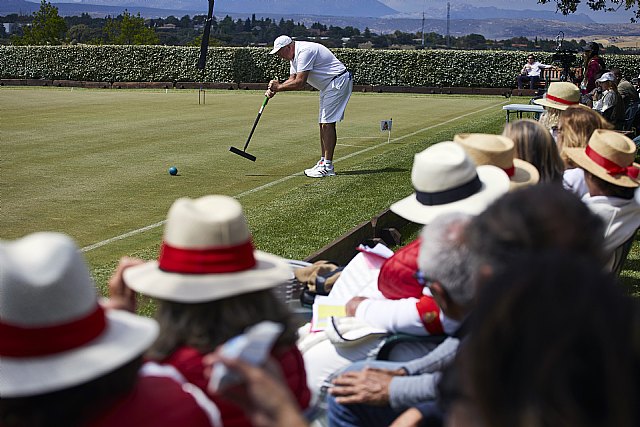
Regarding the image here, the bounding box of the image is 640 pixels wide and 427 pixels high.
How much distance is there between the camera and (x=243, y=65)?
41781 mm

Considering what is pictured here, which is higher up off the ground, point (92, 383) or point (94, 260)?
point (92, 383)

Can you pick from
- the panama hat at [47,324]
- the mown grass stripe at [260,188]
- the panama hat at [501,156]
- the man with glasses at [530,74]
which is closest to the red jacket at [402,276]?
the panama hat at [501,156]

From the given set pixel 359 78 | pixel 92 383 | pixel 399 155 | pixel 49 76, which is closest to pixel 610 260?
pixel 92 383

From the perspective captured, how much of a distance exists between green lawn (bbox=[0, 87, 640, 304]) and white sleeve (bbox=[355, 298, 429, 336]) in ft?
10.3

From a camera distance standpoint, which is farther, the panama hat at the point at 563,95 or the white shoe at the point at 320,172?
the white shoe at the point at 320,172

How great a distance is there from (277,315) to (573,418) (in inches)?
52.5

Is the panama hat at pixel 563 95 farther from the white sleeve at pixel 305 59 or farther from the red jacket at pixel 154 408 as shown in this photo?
the red jacket at pixel 154 408

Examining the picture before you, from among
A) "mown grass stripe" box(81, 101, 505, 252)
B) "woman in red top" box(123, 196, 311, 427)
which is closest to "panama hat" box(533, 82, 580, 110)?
"mown grass stripe" box(81, 101, 505, 252)

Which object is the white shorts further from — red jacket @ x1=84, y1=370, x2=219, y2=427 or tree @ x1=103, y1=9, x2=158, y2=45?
tree @ x1=103, y1=9, x2=158, y2=45

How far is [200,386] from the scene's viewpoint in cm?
254

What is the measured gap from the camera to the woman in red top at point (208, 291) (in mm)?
2539

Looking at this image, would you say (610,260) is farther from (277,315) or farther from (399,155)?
(399,155)

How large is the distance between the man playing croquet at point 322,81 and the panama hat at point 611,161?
6971 mm

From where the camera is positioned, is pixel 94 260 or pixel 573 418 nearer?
pixel 573 418
